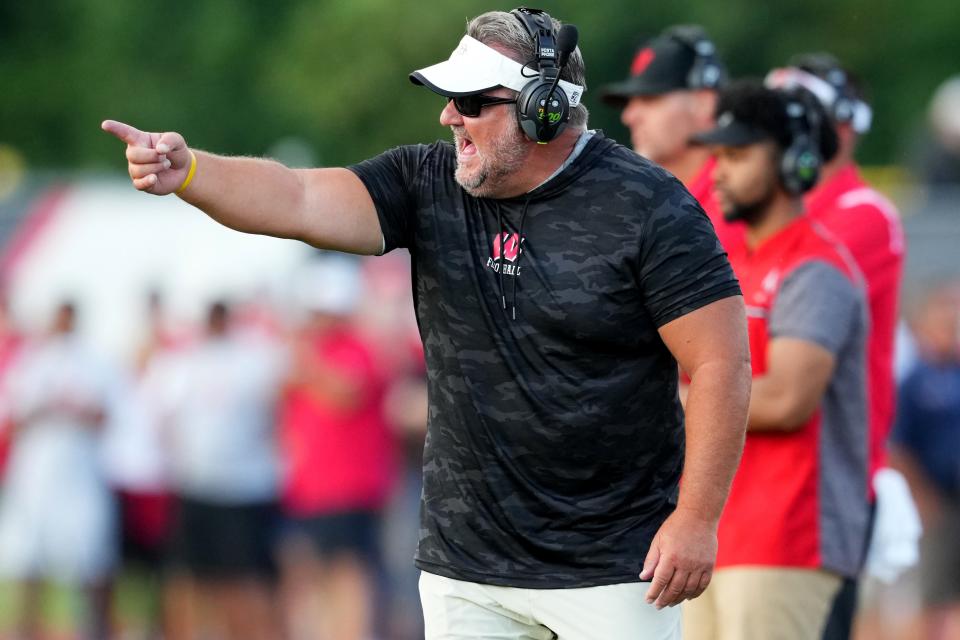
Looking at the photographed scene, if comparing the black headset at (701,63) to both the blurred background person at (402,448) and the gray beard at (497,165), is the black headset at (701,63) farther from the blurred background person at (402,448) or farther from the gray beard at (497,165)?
the blurred background person at (402,448)

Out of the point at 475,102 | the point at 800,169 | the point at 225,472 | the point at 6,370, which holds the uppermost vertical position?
the point at 6,370

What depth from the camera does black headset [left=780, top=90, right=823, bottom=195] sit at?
5.72m

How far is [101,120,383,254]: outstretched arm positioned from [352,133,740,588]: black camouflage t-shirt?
8 cm

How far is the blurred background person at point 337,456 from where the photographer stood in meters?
10.7

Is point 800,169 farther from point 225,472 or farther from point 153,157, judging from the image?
point 225,472

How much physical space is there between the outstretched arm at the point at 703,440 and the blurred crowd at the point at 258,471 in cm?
651

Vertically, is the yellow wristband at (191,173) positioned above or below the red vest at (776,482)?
above

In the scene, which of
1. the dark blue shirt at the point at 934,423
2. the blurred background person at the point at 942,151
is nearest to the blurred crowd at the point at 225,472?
the dark blue shirt at the point at 934,423

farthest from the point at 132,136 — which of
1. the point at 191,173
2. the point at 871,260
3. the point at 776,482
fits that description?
the point at 871,260

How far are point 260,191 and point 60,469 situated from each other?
747 cm

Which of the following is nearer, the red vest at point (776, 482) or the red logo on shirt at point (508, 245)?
the red logo on shirt at point (508, 245)

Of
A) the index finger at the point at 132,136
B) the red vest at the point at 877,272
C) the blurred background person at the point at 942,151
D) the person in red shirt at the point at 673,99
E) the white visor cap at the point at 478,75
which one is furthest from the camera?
the blurred background person at the point at 942,151

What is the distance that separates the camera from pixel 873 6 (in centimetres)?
2794

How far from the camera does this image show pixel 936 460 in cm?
1062
